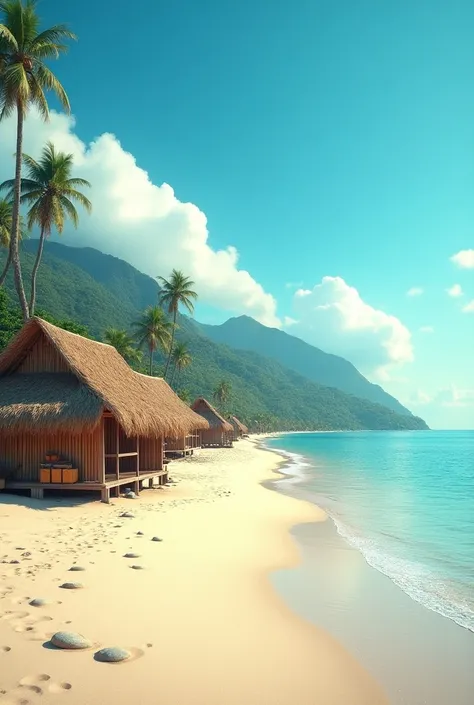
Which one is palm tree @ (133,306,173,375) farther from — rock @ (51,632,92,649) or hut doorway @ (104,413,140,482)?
rock @ (51,632,92,649)

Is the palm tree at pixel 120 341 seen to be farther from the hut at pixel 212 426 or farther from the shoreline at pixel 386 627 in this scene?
the shoreline at pixel 386 627

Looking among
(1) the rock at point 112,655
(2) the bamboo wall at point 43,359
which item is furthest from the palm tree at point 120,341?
(1) the rock at point 112,655

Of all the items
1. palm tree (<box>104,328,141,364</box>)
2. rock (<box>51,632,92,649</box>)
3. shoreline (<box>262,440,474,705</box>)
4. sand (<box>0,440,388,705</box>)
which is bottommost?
shoreline (<box>262,440,474,705</box>)

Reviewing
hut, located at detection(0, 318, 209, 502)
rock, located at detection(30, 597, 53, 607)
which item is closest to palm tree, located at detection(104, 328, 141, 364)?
hut, located at detection(0, 318, 209, 502)

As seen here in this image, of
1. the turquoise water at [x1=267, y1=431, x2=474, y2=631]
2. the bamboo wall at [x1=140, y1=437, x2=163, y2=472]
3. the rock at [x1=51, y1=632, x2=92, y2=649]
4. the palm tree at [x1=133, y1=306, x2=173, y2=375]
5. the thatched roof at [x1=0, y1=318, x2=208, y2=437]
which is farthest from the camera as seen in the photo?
the palm tree at [x1=133, y1=306, x2=173, y2=375]

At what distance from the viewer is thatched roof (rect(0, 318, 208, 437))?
11141 mm

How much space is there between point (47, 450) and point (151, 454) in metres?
4.12

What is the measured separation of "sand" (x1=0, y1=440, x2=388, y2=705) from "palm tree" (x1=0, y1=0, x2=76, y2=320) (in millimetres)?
12471

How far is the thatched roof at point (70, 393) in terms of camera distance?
11.1 meters

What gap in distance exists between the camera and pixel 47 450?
12.1 m

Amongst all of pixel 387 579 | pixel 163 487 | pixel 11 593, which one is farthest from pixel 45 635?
pixel 163 487

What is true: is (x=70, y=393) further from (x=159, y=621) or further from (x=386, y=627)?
(x=386, y=627)

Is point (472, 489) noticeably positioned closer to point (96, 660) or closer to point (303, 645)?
point (303, 645)

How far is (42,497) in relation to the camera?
38.4ft
